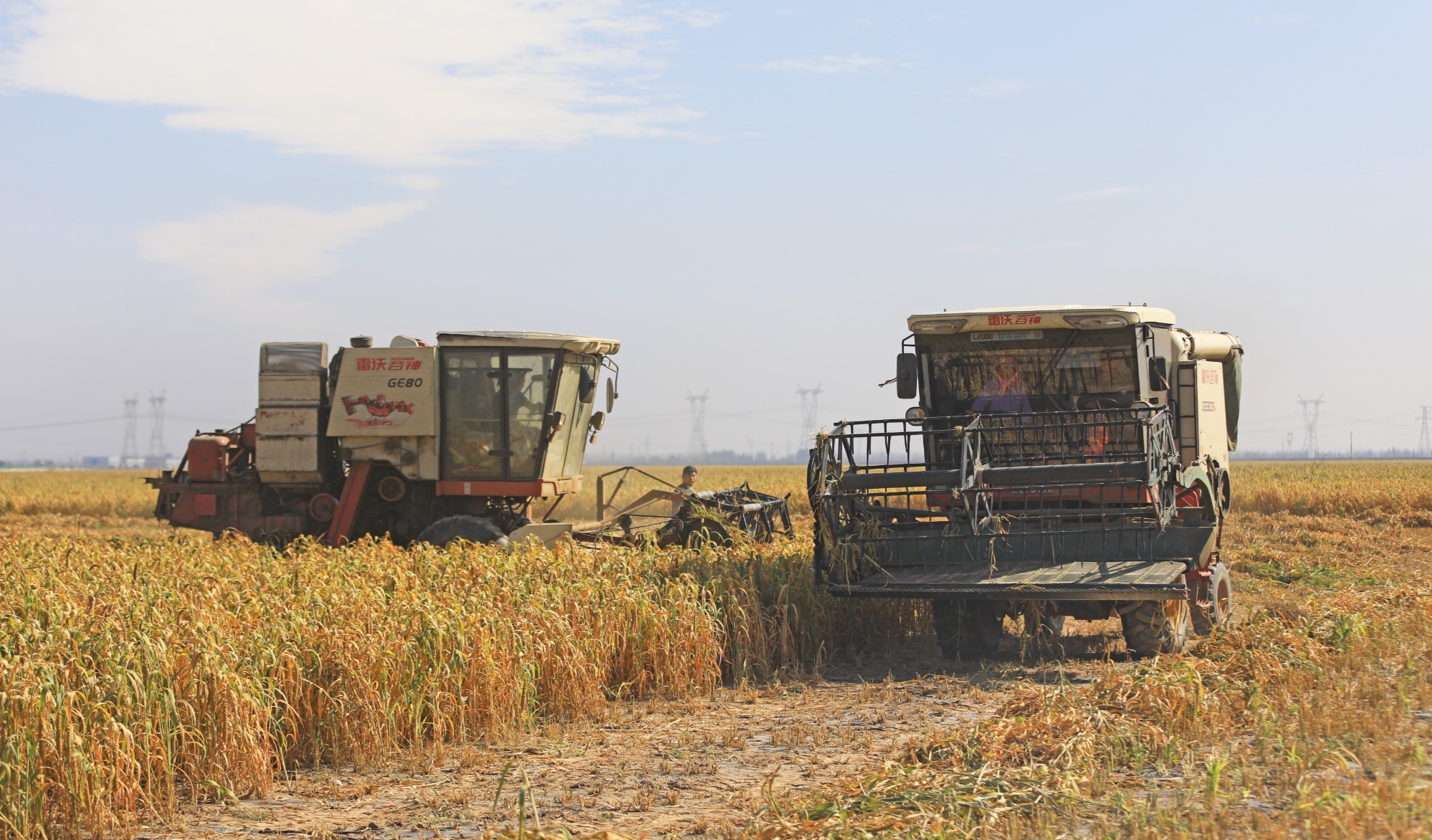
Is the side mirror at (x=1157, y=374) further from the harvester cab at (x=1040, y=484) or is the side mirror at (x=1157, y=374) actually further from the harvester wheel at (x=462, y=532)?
the harvester wheel at (x=462, y=532)

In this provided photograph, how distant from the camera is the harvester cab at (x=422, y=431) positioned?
12172mm

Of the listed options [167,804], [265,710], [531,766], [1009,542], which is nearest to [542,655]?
[531,766]

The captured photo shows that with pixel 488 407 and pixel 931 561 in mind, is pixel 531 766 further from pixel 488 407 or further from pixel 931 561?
Result: pixel 488 407

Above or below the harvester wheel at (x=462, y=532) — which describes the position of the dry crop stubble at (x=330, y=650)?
below

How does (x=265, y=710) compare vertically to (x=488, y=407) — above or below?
below

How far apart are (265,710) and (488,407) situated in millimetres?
6929

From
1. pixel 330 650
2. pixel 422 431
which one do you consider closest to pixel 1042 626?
pixel 330 650

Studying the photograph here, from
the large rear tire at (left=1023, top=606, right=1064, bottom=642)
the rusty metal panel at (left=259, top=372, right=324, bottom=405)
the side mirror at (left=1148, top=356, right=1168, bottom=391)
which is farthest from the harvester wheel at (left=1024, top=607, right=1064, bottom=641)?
the rusty metal panel at (left=259, top=372, right=324, bottom=405)

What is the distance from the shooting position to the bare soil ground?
4836 mm

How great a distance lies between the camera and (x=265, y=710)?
17.8 ft

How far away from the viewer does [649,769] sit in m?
5.67

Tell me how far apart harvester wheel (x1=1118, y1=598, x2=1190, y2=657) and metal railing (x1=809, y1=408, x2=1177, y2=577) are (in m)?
0.46

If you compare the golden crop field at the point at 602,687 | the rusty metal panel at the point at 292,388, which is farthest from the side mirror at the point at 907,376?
the rusty metal panel at the point at 292,388

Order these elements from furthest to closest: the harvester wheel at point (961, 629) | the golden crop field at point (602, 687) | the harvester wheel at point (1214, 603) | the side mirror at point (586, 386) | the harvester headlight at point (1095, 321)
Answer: the side mirror at point (586, 386) → the harvester headlight at point (1095, 321) → the harvester wheel at point (1214, 603) → the harvester wheel at point (961, 629) → the golden crop field at point (602, 687)
